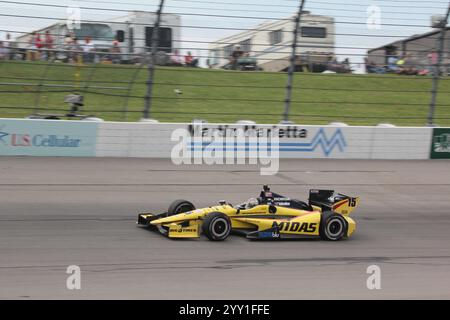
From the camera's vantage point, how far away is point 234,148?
14922 millimetres

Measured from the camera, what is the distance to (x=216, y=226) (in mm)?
8266

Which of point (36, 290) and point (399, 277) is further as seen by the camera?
point (399, 277)

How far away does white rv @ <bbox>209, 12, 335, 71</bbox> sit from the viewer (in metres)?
15.3

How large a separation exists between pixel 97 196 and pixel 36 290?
4954 millimetres

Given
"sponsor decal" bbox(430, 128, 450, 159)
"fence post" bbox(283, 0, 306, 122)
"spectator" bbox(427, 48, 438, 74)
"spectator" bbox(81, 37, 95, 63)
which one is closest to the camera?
"spectator" bbox(81, 37, 95, 63)

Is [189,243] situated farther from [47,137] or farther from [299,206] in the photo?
[47,137]

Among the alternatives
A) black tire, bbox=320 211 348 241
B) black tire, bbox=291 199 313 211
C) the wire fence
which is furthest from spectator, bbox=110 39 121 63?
black tire, bbox=320 211 348 241

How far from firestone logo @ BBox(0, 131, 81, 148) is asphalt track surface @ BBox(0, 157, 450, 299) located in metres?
0.40

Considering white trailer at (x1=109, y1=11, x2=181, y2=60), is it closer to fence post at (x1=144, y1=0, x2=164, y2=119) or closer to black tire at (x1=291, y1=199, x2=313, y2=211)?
fence post at (x1=144, y1=0, x2=164, y2=119)

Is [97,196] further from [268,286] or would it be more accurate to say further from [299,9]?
[299,9]

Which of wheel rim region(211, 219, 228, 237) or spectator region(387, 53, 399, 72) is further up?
spectator region(387, 53, 399, 72)

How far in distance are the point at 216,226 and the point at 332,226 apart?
58.4 inches

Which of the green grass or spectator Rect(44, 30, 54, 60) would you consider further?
the green grass
